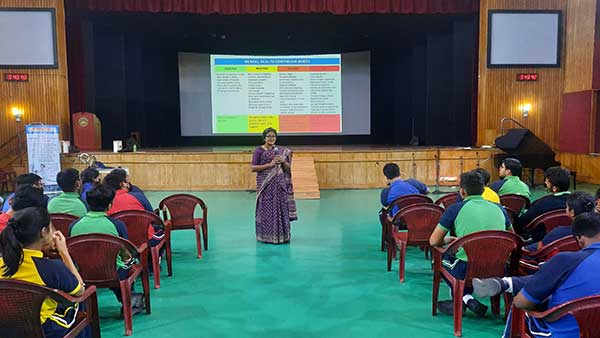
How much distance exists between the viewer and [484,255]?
9.30 feet

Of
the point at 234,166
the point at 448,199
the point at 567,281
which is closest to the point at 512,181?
the point at 448,199

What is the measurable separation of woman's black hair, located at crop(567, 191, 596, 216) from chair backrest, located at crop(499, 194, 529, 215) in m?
1.54

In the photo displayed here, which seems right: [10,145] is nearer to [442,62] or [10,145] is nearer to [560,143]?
[442,62]

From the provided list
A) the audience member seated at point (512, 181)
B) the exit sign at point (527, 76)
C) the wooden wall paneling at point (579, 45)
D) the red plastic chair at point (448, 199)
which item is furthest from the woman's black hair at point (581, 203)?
the exit sign at point (527, 76)

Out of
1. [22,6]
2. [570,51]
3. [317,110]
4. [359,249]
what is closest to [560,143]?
[570,51]

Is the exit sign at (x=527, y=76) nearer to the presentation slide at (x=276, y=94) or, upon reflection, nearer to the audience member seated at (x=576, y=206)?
the presentation slide at (x=276, y=94)

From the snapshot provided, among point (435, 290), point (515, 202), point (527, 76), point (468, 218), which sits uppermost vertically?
point (527, 76)

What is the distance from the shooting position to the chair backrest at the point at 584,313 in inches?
70.3

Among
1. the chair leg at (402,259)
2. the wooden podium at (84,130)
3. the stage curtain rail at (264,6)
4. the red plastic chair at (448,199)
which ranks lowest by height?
the chair leg at (402,259)

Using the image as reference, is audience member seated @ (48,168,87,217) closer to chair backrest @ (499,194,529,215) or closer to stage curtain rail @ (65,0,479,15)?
chair backrest @ (499,194,529,215)

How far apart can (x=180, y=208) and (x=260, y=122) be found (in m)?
8.58

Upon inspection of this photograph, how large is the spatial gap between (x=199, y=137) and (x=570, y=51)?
34.0 feet

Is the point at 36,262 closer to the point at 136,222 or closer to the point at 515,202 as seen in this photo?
the point at 136,222

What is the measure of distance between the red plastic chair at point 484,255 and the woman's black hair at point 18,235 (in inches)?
84.7
